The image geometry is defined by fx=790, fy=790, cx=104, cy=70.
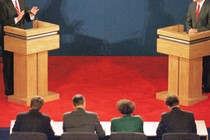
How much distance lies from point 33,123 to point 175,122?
58.7 inches

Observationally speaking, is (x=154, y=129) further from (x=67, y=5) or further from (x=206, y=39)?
(x=67, y=5)

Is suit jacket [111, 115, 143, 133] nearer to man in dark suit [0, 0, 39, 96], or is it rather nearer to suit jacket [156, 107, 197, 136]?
suit jacket [156, 107, 197, 136]

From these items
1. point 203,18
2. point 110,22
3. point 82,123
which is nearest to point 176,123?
point 82,123

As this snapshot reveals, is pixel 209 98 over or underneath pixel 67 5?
underneath

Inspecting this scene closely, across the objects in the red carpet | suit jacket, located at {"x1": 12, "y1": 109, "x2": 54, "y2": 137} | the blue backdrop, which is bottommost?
the red carpet

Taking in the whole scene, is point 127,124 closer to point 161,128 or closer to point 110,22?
point 161,128

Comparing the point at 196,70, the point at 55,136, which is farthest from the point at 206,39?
the point at 55,136

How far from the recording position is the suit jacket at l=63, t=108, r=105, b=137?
8.22m

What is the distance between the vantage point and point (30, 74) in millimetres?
10844

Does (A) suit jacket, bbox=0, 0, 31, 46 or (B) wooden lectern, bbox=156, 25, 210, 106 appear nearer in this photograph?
(B) wooden lectern, bbox=156, 25, 210, 106

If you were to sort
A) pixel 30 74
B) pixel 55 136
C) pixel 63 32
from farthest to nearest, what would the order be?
1. pixel 63 32
2. pixel 30 74
3. pixel 55 136

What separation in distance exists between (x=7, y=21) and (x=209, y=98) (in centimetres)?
304

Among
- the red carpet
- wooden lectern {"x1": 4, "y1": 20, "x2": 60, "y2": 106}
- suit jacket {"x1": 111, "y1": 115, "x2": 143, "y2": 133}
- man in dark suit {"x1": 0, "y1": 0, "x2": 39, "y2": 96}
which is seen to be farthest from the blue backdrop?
suit jacket {"x1": 111, "y1": 115, "x2": 143, "y2": 133}

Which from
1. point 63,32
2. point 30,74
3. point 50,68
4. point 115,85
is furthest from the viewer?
point 63,32
